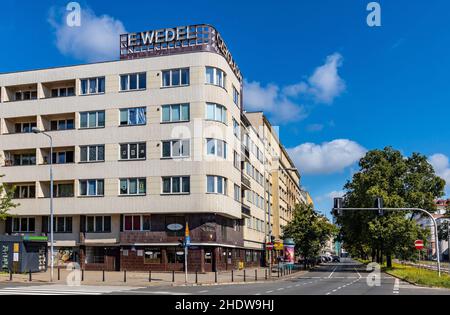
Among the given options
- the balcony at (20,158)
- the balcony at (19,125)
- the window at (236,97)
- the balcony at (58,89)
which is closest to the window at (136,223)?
the balcony at (20,158)

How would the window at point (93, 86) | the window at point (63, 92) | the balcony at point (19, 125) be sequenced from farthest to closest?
the balcony at point (19, 125)
the window at point (63, 92)
the window at point (93, 86)

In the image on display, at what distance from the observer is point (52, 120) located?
53.1m

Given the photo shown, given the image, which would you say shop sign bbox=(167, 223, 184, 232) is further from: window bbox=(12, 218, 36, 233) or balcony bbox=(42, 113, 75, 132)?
window bbox=(12, 218, 36, 233)

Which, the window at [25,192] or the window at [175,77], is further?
the window at [25,192]

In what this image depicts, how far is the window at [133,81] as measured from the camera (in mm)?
49062

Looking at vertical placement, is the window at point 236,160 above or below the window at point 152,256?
above

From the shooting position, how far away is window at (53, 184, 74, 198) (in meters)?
50.6

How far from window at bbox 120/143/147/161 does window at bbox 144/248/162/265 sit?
27.2ft

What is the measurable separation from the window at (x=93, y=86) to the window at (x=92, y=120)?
204 centimetres

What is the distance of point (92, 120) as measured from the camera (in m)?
50.1

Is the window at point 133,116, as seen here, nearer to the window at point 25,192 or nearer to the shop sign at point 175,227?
the shop sign at point 175,227

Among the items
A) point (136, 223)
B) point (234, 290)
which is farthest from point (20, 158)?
point (234, 290)

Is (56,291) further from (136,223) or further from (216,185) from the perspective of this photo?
→ (136,223)
